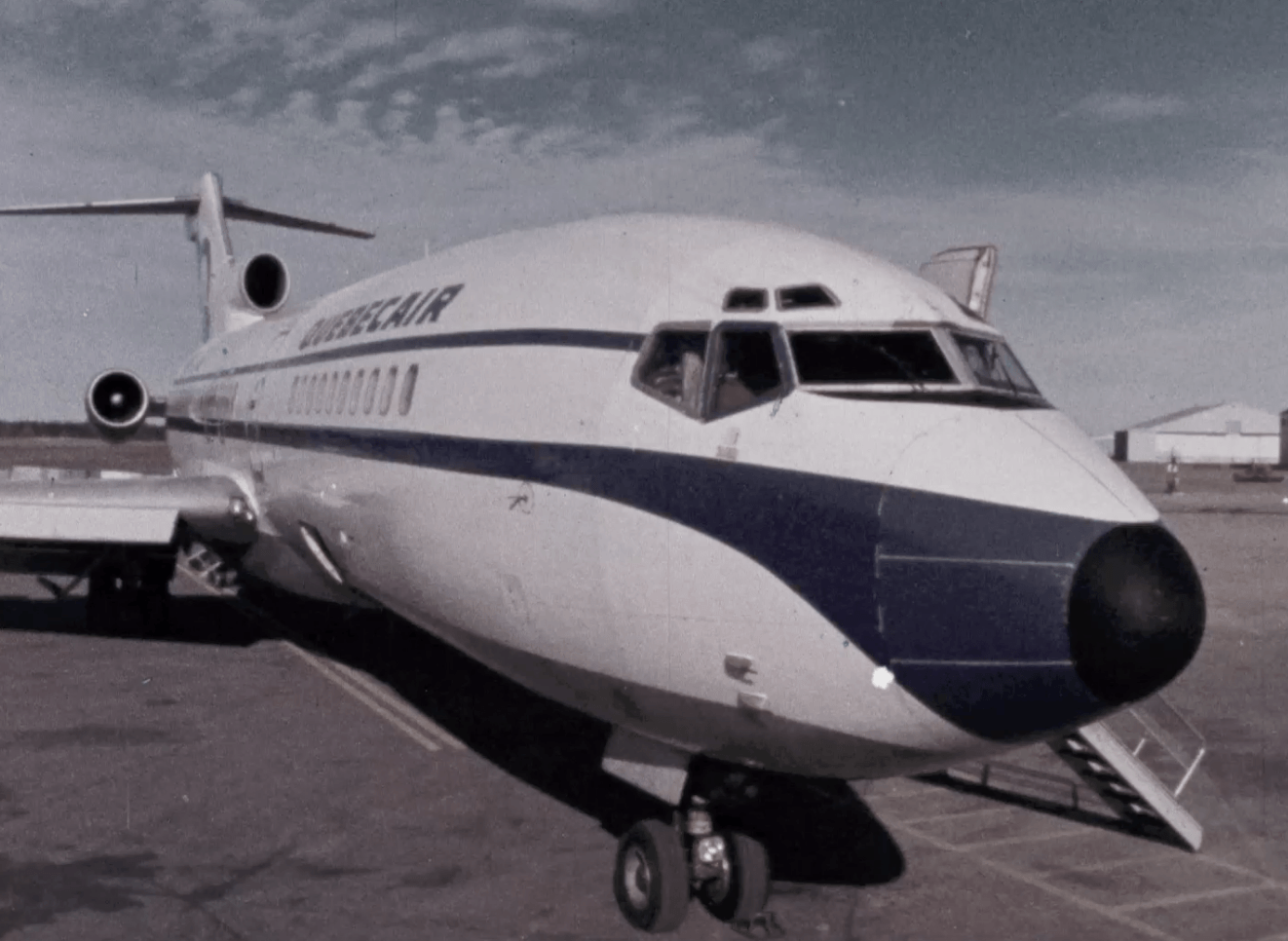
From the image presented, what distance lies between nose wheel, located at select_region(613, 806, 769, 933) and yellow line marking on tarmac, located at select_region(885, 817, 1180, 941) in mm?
1976

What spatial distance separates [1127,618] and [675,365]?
2.51 m

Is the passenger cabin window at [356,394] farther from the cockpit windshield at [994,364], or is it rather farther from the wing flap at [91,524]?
the cockpit windshield at [994,364]

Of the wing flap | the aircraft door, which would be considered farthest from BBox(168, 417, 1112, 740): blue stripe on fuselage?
the wing flap

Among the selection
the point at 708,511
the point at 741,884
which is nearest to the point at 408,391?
the point at 708,511

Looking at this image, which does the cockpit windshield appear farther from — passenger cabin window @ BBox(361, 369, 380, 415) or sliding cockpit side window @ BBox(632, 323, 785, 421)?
passenger cabin window @ BBox(361, 369, 380, 415)

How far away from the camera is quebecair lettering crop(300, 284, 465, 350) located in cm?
909

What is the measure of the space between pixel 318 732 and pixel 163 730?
1.42m

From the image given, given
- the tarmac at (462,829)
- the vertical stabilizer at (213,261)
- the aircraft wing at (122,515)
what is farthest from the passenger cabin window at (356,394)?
the vertical stabilizer at (213,261)

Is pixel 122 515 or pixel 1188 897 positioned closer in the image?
pixel 1188 897

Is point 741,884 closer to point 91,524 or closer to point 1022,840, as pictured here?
point 1022,840

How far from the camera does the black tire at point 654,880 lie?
6.97 m

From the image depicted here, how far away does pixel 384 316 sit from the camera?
34.1 feet

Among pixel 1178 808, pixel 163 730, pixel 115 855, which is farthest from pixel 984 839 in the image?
pixel 163 730

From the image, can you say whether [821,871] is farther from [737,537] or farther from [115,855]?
[115,855]
